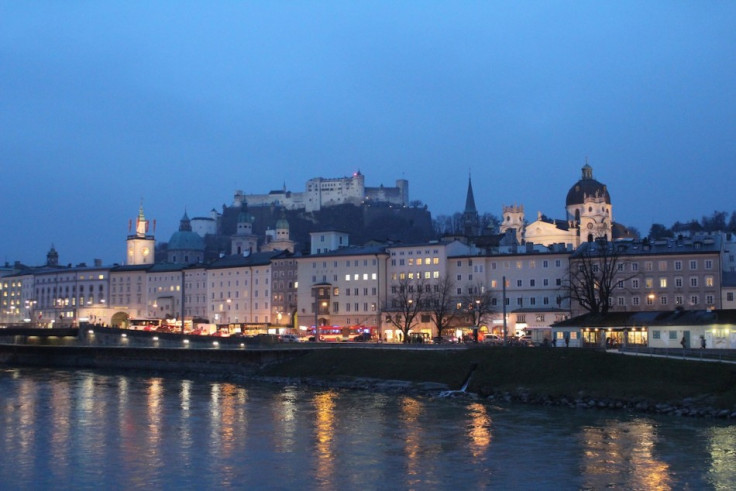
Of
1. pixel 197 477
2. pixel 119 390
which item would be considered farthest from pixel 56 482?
pixel 119 390

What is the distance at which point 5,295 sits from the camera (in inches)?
6791

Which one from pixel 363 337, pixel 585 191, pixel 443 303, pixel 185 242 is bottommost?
pixel 363 337

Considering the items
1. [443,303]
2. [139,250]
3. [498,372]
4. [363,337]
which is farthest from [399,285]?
[139,250]

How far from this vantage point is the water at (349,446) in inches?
1194

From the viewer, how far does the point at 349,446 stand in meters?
36.8

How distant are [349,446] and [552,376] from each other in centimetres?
2075

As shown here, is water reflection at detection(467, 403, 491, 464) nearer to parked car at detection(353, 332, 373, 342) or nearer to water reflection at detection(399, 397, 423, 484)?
water reflection at detection(399, 397, 423, 484)

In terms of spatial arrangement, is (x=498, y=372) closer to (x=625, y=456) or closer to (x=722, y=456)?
(x=625, y=456)

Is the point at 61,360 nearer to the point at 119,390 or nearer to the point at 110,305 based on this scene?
the point at 119,390

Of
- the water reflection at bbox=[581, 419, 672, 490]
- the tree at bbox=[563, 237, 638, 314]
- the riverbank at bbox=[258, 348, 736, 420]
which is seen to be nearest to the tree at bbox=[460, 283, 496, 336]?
the tree at bbox=[563, 237, 638, 314]

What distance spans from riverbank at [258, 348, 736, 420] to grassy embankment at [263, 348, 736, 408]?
5 cm

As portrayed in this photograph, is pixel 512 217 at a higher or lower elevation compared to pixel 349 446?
higher

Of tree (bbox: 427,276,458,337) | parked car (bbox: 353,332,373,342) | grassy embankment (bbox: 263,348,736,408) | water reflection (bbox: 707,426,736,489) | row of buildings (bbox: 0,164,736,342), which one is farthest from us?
parked car (bbox: 353,332,373,342)

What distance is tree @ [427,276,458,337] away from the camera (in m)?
89.6
